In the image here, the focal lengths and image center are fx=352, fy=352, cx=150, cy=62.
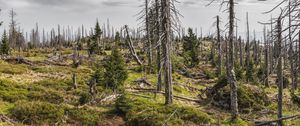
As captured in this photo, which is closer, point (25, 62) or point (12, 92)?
point (12, 92)

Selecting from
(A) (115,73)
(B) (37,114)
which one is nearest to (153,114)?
(B) (37,114)

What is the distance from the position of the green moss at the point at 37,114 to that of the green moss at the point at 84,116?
26.6 inches

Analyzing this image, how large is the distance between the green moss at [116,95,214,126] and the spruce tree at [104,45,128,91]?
22.5 feet

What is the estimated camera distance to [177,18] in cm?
2339

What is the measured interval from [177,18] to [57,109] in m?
9.62

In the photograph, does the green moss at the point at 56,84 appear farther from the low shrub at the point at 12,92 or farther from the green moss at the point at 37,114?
the green moss at the point at 37,114

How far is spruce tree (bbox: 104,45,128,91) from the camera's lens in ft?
99.4

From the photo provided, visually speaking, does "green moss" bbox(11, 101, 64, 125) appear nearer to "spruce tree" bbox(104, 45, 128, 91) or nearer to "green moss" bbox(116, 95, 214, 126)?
"green moss" bbox(116, 95, 214, 126)

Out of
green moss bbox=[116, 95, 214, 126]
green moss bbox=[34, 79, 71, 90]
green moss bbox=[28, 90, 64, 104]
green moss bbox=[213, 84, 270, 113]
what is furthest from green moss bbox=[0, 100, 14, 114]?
green moss bbox=[213, 84, 270, 113]

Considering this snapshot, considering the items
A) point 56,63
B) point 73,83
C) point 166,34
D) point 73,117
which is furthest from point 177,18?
point 56,63

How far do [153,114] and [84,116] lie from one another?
4.15m

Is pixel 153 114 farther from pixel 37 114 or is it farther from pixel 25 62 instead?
pixel 25 62

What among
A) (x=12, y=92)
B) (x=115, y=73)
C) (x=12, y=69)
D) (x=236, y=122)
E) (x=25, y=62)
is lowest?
(x=236, y=122)

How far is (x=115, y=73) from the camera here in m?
31.2
